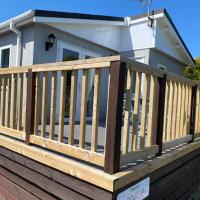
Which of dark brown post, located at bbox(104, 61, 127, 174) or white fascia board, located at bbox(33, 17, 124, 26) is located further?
white fascia board, located at bbox(33, 17, 124, 26)

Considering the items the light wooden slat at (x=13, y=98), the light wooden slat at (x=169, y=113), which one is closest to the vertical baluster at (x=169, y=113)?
the light wooden slat at (x=169, y=113)

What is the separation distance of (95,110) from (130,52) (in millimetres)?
6490

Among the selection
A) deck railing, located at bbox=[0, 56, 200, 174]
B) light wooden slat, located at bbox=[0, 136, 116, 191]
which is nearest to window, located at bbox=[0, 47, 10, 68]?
deck railing, located at bbox=[0, 56, 200, 174]

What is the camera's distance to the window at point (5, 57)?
7.18 m

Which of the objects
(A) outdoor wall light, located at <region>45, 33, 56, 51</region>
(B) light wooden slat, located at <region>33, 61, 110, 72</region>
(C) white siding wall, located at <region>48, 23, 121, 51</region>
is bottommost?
(B) light wooden slat, located at <region>33, 61, 110, 72</region>

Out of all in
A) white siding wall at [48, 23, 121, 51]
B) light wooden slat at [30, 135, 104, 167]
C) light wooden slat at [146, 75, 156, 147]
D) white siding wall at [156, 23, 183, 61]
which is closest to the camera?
light wooden slat at [30, 135, 104, 167]

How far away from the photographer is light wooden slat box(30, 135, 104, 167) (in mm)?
2414

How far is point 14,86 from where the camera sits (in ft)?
11.7

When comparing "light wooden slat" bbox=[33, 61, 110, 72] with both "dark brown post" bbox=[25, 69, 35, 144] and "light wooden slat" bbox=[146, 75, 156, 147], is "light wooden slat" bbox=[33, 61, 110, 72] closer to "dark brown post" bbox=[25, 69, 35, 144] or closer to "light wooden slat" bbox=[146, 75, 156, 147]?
"dark brown post" bbox=[25, 69, 35, 144]

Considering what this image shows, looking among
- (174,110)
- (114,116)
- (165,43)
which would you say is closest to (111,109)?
(114,116)

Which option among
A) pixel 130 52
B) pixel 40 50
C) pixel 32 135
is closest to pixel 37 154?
pixel 32 135

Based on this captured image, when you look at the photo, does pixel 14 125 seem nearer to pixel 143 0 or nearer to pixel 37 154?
pixel 37 154

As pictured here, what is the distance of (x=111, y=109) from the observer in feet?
7.54

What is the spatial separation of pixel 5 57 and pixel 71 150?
5.45 m
